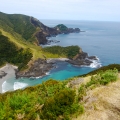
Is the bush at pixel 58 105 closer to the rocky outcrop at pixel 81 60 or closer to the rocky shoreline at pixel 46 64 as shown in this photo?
the rocky shoreline at pixel 46 64

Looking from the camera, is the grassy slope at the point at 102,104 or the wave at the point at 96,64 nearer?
the grassy slope at the point at 102,104

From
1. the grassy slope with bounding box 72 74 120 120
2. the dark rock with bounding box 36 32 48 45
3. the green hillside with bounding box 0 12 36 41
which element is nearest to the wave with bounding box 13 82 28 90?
the grassy slope with bounding box 72 74 120 120

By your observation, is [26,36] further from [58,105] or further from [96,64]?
[58,105]

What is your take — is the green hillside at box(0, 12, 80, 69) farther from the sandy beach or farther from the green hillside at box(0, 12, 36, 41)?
the sandy beach

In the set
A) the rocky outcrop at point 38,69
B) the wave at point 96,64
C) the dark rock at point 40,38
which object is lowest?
the rocky outcrop at point 38,69

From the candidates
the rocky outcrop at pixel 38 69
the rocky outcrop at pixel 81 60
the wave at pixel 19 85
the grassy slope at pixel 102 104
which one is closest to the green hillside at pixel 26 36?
the rocky outcrop at pixel 81 60

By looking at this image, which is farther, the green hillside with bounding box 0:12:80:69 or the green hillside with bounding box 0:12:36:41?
the green hillside with bounding box 0:12:36:41

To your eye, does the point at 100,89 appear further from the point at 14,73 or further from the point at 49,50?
the point at 49,50

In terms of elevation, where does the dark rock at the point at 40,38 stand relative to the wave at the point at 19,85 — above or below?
above

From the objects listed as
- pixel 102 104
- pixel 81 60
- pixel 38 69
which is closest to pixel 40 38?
pixel 81 60
